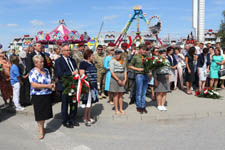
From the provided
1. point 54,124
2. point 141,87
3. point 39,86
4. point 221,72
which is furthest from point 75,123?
point 221,72

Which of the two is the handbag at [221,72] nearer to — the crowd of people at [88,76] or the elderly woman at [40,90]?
the crowd of people at [88,76]

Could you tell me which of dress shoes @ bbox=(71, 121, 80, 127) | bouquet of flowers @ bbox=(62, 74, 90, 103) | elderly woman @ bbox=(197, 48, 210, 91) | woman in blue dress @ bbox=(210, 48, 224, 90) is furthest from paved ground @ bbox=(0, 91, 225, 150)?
woman in blue dress @ bbox=(210, 48, 224, 90)

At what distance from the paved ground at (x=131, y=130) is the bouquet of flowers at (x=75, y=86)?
91 centimetres

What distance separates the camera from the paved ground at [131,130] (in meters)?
4.36

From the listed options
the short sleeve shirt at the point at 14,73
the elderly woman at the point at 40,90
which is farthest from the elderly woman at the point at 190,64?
the short sleeve shirt at the point at 14,73

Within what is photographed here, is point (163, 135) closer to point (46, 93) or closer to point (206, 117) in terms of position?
point (206, 117)

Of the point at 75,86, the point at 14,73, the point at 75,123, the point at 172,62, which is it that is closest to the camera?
the point at 75,86

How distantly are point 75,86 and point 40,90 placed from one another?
84cm

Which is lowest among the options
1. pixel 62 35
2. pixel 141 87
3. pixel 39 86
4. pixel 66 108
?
pixel 66 108

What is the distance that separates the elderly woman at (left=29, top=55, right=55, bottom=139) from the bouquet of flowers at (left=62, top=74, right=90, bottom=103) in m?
0.44

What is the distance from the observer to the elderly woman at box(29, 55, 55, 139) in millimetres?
4594

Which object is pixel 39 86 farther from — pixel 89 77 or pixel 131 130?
pixel 131 130

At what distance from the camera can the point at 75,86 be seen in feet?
17.0

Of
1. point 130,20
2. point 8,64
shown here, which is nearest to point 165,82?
point 8,64
